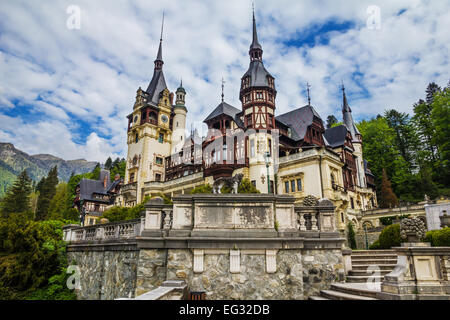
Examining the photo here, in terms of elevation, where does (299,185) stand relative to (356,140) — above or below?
below

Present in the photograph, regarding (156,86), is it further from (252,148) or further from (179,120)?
(252,148)

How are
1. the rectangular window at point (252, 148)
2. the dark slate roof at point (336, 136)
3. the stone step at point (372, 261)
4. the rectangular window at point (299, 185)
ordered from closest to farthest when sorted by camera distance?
the stone step at point (372, 261) < the rectangular window at point (299, 185) < the rectangular window at point (252, 148) < the dark slate roof at point (336, 136)

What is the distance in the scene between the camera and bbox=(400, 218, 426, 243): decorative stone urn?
676 centimetres

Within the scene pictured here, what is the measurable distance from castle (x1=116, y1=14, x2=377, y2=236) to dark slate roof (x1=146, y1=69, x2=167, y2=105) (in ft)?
0.64

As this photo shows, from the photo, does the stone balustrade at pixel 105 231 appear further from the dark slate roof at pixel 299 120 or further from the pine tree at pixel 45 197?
the pine tree at pixel 45 197

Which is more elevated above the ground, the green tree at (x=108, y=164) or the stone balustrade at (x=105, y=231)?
the green tree at (x=108, y=164)

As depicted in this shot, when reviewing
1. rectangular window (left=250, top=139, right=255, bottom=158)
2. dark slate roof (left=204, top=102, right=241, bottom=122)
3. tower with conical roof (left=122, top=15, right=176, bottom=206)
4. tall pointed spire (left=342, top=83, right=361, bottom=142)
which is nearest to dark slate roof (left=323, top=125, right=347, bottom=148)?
tall pointed spire (left=342, top=83, right=361, bottom=142)

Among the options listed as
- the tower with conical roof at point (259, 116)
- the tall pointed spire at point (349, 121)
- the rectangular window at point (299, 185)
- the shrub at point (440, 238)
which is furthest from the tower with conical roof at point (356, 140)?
the shrub at point (440, 238)

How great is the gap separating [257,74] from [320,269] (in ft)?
106

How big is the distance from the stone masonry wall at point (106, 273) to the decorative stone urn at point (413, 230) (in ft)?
24.3

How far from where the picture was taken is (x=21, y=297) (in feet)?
40.8

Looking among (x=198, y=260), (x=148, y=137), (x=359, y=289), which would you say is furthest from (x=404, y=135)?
(x=198, y=260)

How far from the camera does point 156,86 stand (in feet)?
174

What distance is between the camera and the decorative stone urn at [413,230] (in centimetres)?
676
